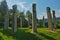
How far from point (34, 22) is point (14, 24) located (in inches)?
96.9

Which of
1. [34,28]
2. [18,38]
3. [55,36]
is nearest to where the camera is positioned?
[18,38]

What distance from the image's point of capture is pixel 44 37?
1714cm

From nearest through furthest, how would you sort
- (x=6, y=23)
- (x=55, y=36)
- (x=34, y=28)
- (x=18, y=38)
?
(x=18, y=38) < (x=55, y=36) < (x=34, y=28) < (x=6, y=23)

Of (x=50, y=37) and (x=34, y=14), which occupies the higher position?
(x=34, y=14)

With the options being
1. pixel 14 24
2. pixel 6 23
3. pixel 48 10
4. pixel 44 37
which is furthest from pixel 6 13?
pixel 44 37

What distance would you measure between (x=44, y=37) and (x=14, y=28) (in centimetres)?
377

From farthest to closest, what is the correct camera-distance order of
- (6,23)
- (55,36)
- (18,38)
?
(6,23) → (55,36) → (18,38)

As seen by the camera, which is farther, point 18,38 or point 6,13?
point 6,13

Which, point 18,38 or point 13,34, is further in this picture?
point 13,34

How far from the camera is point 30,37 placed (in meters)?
17.1

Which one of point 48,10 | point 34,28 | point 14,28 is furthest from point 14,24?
point 48,10

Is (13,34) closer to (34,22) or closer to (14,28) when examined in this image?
(14,28)

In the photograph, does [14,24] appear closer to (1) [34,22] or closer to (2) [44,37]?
(1) [34,22]

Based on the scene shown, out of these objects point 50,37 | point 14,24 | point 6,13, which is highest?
point 6,13
